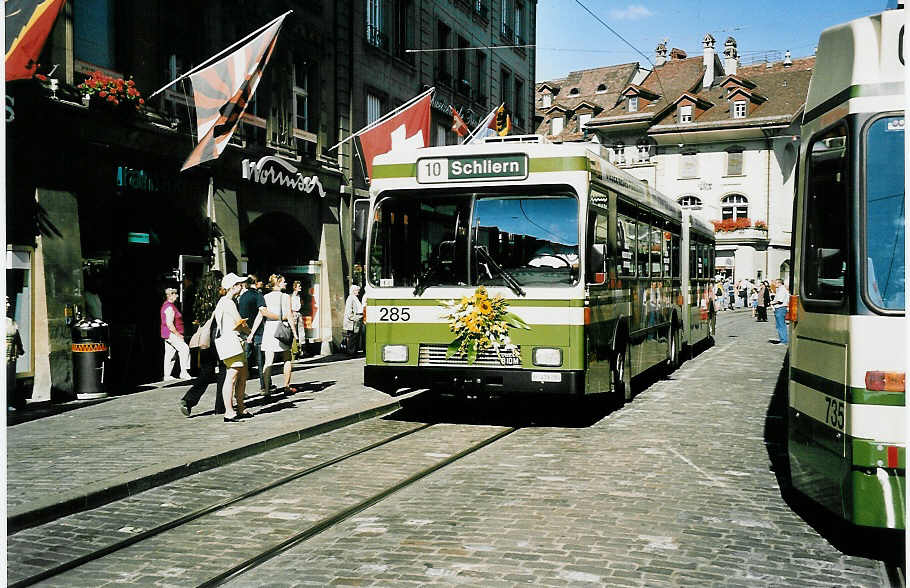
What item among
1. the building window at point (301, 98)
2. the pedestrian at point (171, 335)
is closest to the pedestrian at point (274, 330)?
the pedestrian at point (171, 335)

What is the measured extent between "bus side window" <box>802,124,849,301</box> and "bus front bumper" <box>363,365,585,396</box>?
4.17 metres

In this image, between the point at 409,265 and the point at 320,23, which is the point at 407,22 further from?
the point at 409,265

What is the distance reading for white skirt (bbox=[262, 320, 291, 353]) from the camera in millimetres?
13266

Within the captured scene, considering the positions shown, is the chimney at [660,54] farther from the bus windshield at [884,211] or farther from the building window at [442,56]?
the bus windshield at [884,211]

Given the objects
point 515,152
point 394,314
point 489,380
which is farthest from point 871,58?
point 394,314

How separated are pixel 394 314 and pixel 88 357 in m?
5.51

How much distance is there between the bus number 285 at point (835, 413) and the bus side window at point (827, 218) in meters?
0.62

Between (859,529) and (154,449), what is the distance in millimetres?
6388

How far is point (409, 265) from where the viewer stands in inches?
429

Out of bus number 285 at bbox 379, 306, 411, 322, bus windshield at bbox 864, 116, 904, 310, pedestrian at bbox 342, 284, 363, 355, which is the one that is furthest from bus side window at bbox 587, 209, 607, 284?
pedestrian at bbox 342, 284, 363, 355

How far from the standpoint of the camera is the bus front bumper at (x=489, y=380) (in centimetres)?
1027

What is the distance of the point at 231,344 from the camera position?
1116 cm

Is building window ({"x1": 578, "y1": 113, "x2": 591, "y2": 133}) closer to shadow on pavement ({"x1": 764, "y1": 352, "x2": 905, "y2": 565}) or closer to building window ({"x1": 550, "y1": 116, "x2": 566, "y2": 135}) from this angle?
building window ({"x1": 550, "y1": 116, "x2": 566, "y2": 135})

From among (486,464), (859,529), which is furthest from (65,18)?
(859,529)
